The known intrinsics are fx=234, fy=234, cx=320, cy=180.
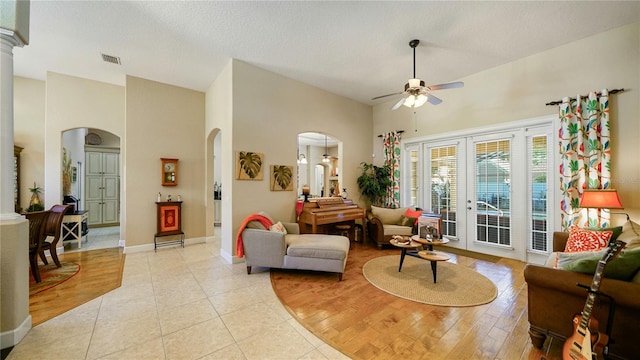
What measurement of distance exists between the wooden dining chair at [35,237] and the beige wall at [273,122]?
2365 mm

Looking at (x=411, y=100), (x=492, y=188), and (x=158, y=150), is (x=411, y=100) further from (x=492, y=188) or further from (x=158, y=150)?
(x=158, y=150)

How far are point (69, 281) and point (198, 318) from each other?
2334 millimetres

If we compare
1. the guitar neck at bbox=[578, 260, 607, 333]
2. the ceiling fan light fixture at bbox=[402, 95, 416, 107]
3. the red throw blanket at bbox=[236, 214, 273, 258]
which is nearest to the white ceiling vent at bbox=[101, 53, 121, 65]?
the red throw blanket at bbox=[236, 214, 273, 258]

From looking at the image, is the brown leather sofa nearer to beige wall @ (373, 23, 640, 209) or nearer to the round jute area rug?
the round jute area rug

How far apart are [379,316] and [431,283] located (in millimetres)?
1123

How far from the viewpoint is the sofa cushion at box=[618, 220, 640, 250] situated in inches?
87.3

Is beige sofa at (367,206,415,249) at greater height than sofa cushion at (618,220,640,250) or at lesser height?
lesser

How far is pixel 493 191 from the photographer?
14.3 feet

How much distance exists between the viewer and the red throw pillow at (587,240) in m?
2.55

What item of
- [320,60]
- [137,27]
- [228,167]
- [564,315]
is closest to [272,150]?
[228,167]

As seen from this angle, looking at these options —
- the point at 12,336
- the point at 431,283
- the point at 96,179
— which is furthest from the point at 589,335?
the point at 96,179

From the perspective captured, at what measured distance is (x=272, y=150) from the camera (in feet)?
14.4

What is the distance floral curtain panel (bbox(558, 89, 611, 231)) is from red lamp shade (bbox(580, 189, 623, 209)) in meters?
0.44

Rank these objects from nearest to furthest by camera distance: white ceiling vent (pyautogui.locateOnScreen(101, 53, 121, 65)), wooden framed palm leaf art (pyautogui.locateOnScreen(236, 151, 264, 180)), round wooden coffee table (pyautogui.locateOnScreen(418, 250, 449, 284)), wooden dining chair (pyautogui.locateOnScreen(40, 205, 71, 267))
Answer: round wooden coffee table (pyautogui.locateOnScreen(418, 250, 449, 284)) < wooden dining chair (pyautogui.locateOnScreen(40, 205, 71, 267)) < white ceiling vent (pyautogui.locateOnScreen(101, 53, 121, 65)) < wooden framed palm leaf art (pyautogui.locateOnScreen(236, 151, 264, 180))
